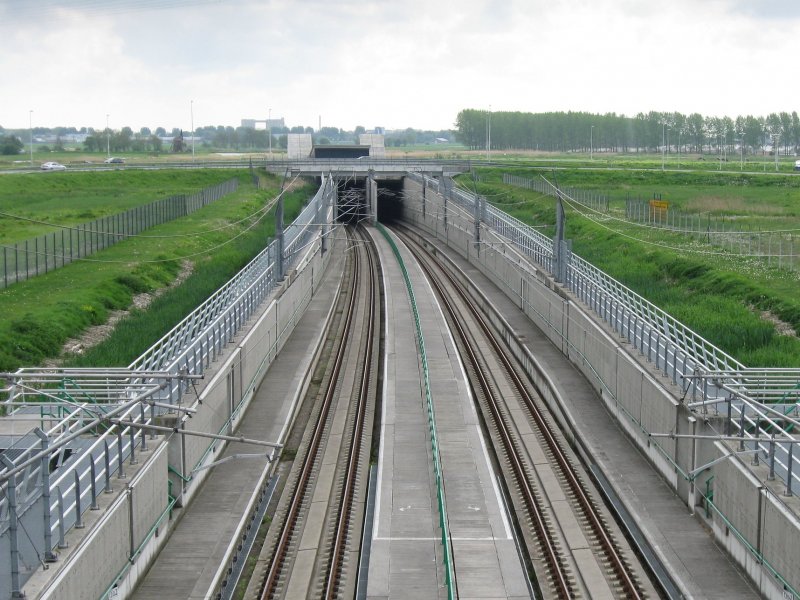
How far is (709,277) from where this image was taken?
43.0 metres

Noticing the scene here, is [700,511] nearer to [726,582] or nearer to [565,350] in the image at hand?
[726,582]

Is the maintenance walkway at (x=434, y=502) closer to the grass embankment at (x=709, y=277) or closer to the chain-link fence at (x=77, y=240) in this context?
the grass embankment at (x=709, y=277)

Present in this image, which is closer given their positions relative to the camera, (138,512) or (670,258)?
(138,512)

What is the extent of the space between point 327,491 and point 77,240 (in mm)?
28768

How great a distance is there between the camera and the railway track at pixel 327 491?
63.0 feet

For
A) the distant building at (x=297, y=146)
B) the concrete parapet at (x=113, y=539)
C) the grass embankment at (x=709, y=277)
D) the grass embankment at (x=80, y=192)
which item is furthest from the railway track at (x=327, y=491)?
the distant building at (x=297, y=146)

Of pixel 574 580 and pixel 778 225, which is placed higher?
pixel 778 225

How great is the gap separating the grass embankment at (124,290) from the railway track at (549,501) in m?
11.1

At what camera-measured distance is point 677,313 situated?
124ft

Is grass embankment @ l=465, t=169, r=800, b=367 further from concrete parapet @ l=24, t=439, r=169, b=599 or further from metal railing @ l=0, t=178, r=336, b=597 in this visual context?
concrete parapet @ l=24, t=439, r=169, b=599

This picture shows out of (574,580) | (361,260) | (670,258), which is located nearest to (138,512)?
(574,580)

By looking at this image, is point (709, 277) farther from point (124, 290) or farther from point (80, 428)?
point (80, 428)

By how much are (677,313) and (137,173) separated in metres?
79.2

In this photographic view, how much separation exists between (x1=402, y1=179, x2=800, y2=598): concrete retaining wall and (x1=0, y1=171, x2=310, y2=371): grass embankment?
1298cm
